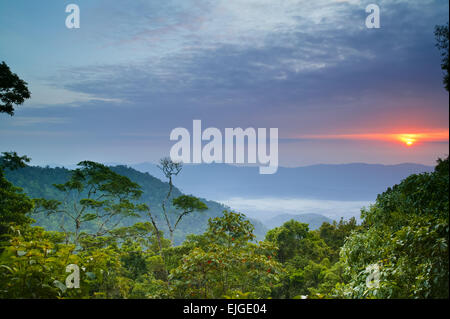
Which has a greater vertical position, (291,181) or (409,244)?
(291,181)

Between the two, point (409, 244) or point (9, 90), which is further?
point (9, 90)

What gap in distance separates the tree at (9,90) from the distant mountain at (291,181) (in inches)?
846

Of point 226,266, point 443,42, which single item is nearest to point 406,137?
point 443,42

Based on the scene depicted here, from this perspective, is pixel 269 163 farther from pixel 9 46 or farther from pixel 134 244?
pixel 134 244

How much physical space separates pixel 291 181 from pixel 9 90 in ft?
157

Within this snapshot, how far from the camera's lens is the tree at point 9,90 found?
6.00m

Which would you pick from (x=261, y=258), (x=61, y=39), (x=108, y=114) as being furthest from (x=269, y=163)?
(x=108, y=114)

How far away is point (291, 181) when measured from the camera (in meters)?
51.3

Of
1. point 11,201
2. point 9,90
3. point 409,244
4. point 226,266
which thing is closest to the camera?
point 409,244

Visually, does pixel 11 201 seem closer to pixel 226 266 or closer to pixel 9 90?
pixel 9 90

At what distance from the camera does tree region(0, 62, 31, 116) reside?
6004 millimetres

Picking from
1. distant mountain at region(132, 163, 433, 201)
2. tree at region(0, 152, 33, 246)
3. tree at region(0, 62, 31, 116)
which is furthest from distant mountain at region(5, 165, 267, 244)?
tree at region(0, 62, 31, 116)

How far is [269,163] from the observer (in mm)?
3920

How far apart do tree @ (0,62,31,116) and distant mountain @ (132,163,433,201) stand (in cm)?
2149
